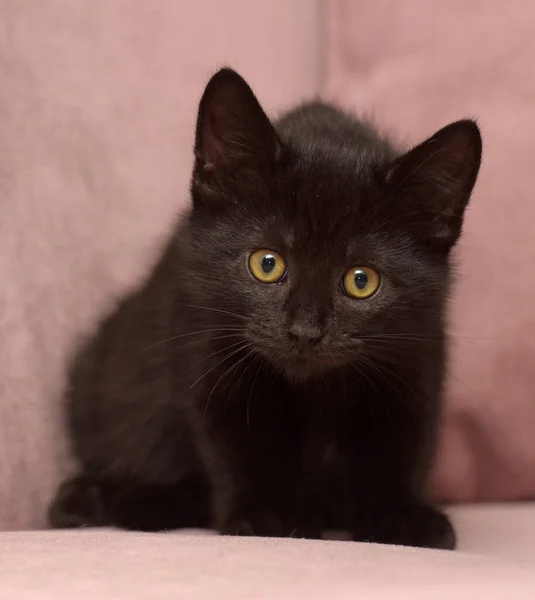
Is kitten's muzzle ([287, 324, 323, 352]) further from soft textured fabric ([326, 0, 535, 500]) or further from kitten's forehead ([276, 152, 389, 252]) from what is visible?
soft textured fabric ([326, 0, 535, 500])

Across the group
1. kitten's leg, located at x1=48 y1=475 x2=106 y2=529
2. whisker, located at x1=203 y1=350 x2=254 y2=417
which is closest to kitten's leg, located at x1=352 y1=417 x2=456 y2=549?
whisker, located at x1=203 y1=350 x2=254 y2=417

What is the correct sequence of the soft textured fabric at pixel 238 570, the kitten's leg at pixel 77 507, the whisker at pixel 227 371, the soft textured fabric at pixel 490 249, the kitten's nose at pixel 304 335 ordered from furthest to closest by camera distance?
the soft textured fabric at pixel 490 249 → the kitten's leg at pixel 77 507 → the whisker at pixel 227 371 → the kitten's nose at pixel 304 335 → the soft textured fabric at pixel 238 570

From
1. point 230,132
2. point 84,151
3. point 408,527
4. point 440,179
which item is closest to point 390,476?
point 408,527

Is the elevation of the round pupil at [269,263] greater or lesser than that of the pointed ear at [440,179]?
lesser

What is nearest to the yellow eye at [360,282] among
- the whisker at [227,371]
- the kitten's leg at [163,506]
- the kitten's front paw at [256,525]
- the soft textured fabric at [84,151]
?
the whisker at [227,371]

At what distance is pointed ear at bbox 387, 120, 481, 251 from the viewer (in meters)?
1.04

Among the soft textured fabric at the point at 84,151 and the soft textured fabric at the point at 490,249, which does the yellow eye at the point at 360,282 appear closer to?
the soft textured fabric at the point at 490,249

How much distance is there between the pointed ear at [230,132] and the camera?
1039 mm

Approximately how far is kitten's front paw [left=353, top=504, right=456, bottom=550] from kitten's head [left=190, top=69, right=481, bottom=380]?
0.67ft

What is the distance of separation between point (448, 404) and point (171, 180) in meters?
0.66

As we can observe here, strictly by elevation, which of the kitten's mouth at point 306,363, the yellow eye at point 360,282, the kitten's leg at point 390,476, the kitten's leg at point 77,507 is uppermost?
the yellow eye at point 360,282

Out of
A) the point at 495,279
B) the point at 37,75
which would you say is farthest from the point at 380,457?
the point at 37,75

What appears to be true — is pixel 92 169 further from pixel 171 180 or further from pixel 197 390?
pixel 197 390

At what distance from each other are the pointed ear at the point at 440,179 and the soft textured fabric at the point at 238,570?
1.38 ft
